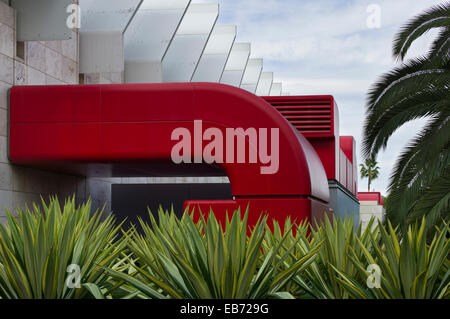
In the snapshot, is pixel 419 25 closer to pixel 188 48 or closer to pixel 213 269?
pixel 213 269

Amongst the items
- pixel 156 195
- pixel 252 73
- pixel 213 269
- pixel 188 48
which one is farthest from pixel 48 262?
pixel 252 73

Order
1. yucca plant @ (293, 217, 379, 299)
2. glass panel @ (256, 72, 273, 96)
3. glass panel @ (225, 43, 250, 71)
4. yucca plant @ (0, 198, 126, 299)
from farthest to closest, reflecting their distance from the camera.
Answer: glass panel @ (256, 72, 273, 96)
glass panel @ (225, 43, 250, 71)
yucca plant @ (293, 217, 379, 299)
yucca plant @ (0, 198, 126, 299)

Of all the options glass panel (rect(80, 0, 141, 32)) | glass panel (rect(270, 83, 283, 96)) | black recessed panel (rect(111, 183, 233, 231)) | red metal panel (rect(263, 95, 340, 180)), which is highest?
glass panel (rect(270, 83, 283, 96))

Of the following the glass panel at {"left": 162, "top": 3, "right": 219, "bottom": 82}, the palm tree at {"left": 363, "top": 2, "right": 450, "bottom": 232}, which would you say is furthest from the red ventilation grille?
the glass panel at {"left": 162, "top": 3, "right": 219, "bottom": 82}

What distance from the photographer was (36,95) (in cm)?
1267

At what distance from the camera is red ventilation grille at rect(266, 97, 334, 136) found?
1809 centimetres

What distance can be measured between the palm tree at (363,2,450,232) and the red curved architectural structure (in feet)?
5.29

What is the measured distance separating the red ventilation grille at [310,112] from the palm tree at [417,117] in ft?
17.1

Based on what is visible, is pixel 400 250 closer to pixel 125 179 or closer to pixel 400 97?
pixel 400 97

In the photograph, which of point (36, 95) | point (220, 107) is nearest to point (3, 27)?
point (36, 95)

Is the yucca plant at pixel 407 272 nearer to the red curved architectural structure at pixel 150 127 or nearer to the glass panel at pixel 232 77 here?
the red curved architectural structure at pixel 150 127

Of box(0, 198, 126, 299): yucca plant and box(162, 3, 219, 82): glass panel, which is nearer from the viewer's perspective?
box(0, 198, 126, 299): yucca plant

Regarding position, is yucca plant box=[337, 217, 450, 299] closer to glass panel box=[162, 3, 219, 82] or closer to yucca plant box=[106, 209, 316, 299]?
yucca plant box=[106, 209, 316, 299]

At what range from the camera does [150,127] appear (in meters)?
12.5
